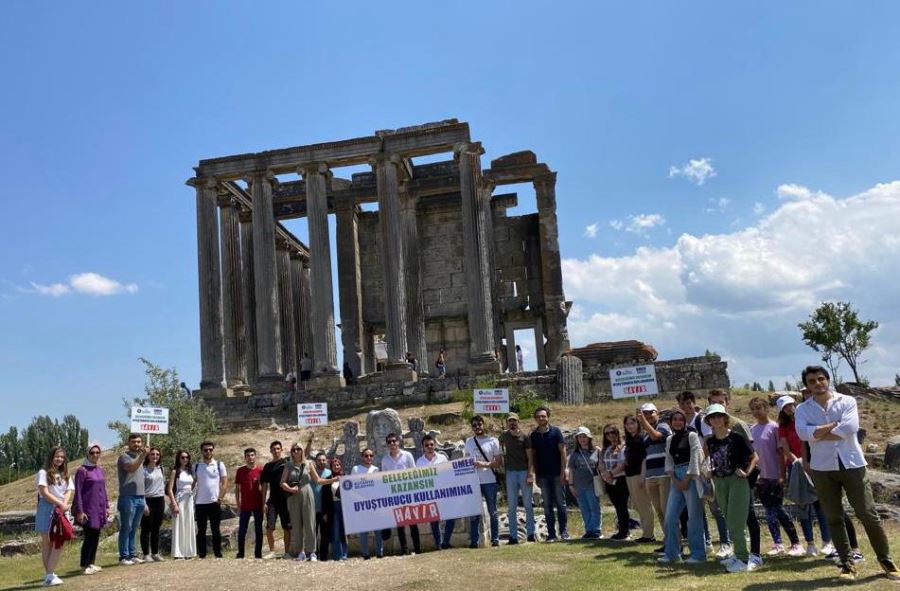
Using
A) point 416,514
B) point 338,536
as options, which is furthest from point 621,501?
point 338,536

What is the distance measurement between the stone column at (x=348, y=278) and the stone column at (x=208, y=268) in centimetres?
645

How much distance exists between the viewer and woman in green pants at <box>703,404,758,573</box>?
29.8ft

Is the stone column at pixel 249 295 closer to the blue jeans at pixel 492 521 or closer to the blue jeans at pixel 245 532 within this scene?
the blue jeans at pixel 245 532

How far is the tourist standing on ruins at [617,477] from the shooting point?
11742 millimetres

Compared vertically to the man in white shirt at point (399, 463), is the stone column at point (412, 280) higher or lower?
higher

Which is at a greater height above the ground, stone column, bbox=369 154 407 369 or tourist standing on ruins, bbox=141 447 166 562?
stone column, bbox=369 154 407 369

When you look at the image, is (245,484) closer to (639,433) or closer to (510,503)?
(510,503)

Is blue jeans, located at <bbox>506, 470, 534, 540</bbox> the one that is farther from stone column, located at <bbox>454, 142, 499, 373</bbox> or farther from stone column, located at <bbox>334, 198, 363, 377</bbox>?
stone column, located at <bbox>334, 198, 363, 377</bbox>

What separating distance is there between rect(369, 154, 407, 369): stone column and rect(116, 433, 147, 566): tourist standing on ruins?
20.2m

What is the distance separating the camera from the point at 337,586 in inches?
372

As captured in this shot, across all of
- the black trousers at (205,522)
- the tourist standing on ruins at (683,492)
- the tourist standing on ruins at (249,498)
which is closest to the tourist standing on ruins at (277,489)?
the tourist standing on ruins at (249,498)

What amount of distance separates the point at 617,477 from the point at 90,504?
755 centimetres

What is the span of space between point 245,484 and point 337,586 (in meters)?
3.94

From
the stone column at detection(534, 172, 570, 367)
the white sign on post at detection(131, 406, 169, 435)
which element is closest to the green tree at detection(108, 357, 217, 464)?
the white sign on post at detection(131, 406, 169, 435)
